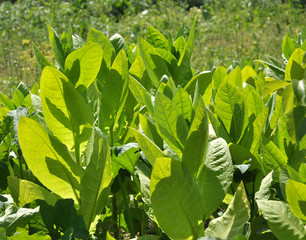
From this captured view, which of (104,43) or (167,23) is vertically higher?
(104,43)

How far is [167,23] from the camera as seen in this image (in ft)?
33.8

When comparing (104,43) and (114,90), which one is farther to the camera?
(104,43)

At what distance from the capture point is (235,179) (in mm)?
1293

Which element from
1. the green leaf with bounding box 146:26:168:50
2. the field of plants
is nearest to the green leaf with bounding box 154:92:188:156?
the field of plants

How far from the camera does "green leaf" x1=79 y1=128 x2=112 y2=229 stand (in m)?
1.12

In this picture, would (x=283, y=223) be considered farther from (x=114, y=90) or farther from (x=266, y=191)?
(x=114, y=90)

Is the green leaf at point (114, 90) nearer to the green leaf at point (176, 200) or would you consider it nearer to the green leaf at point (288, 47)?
the green leaf at point (176, 200)

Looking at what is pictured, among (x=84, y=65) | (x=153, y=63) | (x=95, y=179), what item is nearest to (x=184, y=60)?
(x=153, y=63)

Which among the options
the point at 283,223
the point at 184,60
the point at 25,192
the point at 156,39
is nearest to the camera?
the point at 283,223

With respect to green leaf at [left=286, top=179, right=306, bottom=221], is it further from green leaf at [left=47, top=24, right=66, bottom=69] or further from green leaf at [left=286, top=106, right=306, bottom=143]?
green leaf at [left=47, top=24, right=66, bottom=69]

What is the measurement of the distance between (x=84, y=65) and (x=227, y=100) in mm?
430

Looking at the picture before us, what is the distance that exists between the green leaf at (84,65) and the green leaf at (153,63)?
0.23 metres

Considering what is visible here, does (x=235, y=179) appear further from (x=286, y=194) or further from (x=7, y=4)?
(x=7, y=4)

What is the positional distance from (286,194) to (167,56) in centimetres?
72
